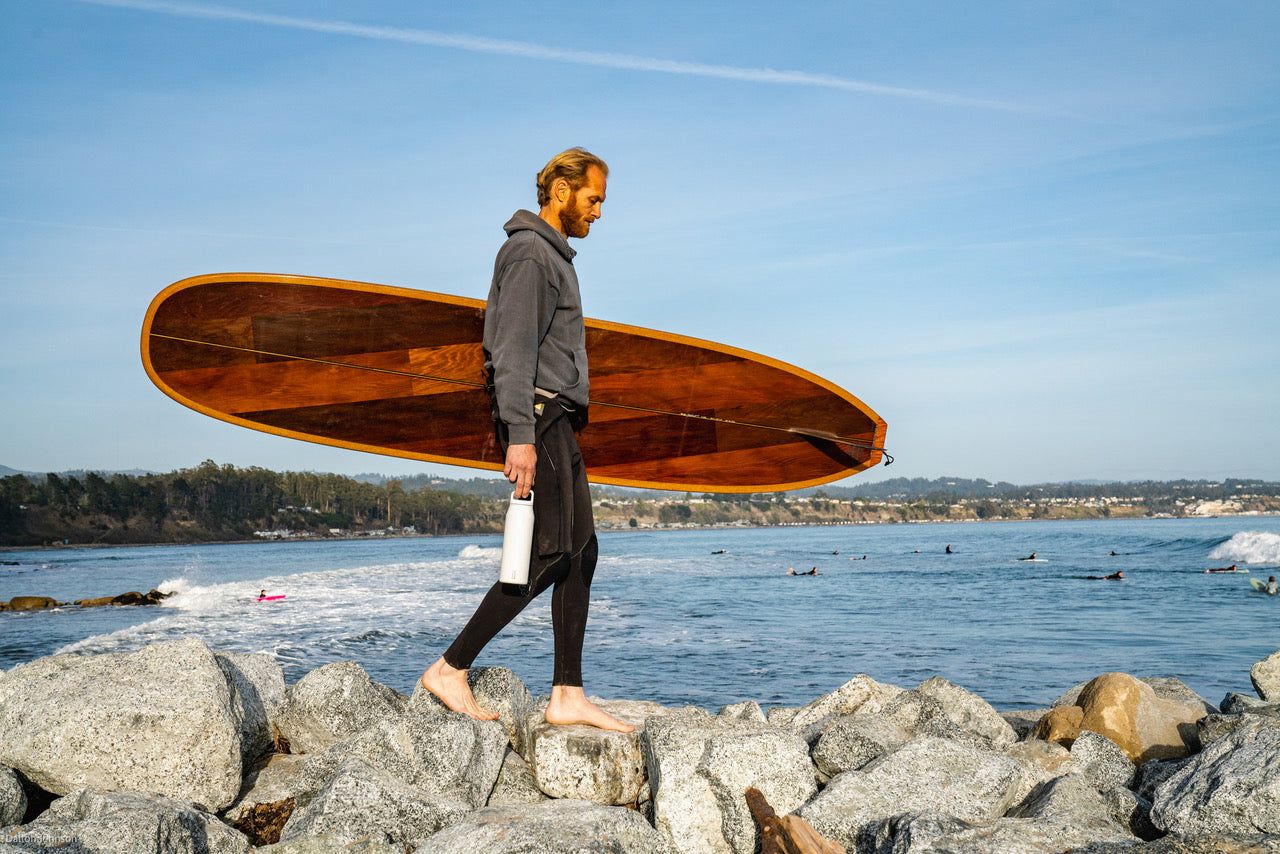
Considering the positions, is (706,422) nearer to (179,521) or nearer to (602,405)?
(602,405)

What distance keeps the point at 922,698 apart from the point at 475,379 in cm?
310

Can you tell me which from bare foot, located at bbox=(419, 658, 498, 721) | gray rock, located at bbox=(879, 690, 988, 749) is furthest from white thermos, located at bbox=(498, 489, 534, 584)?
gray rock, located at bbox=(879, 690, 988, 749)

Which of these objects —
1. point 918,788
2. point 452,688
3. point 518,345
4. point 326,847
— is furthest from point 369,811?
point 918,788

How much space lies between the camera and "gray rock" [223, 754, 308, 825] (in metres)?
3.59

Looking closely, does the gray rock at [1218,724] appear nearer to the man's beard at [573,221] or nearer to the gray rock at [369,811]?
the gray rock at [369,811]

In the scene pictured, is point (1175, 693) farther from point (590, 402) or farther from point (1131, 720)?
point (590, 402)

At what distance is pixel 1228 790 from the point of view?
311 cm

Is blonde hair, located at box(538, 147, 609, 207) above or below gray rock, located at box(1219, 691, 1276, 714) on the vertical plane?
above

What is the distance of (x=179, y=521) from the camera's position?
114 meters

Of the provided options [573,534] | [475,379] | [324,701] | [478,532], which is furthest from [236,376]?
[478,532]

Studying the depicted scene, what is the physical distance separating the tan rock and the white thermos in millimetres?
3937

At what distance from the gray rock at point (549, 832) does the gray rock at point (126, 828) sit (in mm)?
833

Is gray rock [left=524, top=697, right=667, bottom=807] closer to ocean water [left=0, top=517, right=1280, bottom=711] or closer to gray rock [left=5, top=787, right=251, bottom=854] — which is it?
gray rock [left=5, top=787, right=251, bottom=854]

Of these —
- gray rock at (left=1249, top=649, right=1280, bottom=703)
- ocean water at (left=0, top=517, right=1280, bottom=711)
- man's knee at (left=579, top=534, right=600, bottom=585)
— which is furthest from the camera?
ocean water at (left=0, top=517, right=1280, bottom=711)
